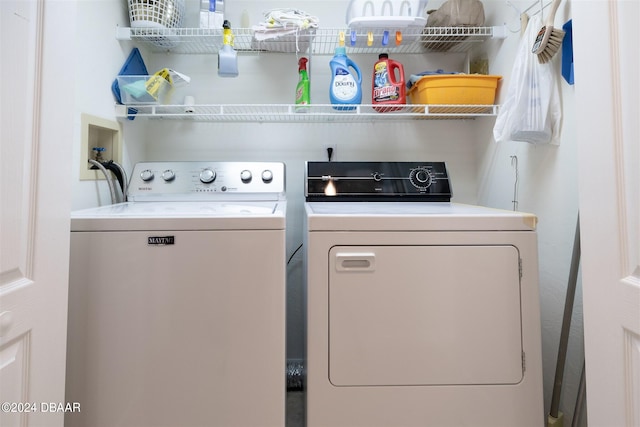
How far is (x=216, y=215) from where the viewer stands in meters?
0.95

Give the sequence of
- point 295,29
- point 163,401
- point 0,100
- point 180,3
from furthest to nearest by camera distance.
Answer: point 180,3, point 295,29, point 163,401, point 0,100

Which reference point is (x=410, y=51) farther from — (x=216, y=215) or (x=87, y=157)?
(x=87, y=157)

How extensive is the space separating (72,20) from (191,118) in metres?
1.07

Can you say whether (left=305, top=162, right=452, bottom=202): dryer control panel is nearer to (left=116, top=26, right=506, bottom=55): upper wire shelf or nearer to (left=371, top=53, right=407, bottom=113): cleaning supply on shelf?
(left=371, top=53, right=407, bottom=113): cleaning supply on shelf

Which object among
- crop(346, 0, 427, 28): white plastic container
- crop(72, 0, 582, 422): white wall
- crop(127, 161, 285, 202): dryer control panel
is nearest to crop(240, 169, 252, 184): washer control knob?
crop(127, 161, 285, 202): dryer control panel

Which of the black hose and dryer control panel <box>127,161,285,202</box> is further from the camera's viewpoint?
dryer control panel <box>127,161,285,202</box>

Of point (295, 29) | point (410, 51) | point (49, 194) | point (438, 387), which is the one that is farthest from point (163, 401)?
point (410, 51)

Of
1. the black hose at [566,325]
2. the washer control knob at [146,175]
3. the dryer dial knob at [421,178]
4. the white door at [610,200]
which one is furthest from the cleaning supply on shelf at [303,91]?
the black hose at [566,325]

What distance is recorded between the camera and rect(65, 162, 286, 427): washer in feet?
2.98

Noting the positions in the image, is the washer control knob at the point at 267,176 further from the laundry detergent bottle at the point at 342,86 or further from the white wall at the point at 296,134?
the laundry detergent bottle at the point at 342,86

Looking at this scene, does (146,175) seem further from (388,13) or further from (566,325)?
(566,325)

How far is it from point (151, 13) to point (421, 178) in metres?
1.59

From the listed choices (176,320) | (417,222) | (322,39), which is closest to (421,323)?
(417,222)

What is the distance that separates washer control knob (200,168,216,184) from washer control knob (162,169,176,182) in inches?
5.6
